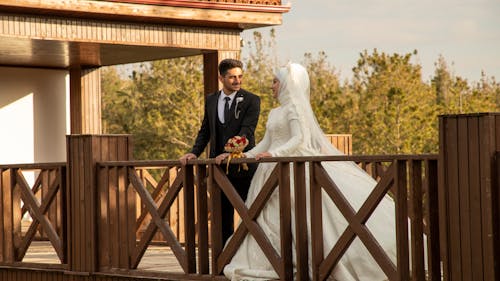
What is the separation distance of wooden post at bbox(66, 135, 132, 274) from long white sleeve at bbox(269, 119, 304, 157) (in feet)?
6.54

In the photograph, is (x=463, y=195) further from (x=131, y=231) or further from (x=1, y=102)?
(x=1, y=102)

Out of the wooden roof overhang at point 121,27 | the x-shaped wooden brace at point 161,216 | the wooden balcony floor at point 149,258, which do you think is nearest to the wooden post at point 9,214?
the wooden balcony floor at point 149,258

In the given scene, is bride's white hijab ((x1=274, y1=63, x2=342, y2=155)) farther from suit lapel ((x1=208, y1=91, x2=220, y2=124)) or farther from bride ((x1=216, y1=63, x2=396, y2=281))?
suit lapel ((x1=208, y1=91, x2=220, y2=124))

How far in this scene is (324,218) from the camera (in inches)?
353

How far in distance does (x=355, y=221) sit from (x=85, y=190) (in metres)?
3.32

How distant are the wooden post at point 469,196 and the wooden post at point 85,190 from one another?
401cm

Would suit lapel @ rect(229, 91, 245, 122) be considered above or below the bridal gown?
above

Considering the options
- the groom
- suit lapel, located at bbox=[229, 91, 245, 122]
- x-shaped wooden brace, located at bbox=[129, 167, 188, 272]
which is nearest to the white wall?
x-shaped wooden brace, located at bbox=[129, 167, 188, 272]

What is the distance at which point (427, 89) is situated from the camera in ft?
152

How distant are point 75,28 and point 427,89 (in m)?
32.1

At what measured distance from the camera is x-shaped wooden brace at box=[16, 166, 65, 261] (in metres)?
11.1

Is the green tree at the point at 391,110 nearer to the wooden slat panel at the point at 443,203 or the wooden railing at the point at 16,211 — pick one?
the wooden railing at the point at 16,211

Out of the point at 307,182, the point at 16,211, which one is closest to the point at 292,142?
the point at 307,182

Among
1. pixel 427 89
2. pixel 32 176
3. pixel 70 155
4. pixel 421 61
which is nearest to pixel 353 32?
pixel 421 61
